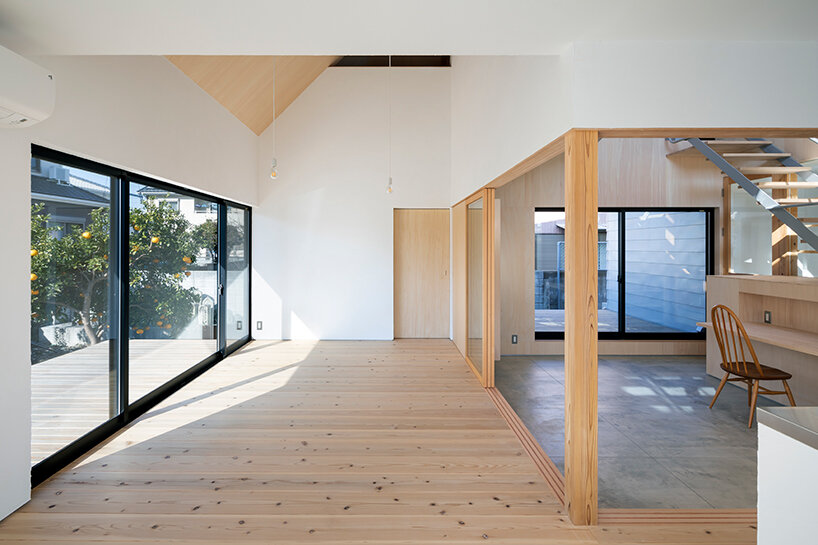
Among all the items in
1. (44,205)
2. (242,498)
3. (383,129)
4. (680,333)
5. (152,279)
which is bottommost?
(242,498)

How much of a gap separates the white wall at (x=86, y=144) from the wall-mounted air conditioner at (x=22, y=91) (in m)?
0.26

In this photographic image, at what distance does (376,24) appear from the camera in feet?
6.38

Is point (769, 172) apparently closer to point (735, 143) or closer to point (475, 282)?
point (735, 143)

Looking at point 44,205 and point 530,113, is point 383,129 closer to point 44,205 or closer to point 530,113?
point 530,113

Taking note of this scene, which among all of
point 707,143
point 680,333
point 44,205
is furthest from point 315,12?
point 680,333

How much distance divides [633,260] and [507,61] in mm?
3747

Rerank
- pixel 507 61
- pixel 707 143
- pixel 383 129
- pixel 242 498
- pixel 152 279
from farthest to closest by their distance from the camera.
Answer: pixel 383 129
pixel 707 143
pixel 152 279
pixel 507 61
pixel 242 498

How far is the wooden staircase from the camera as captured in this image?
152 inches

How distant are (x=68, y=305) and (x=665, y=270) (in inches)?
258

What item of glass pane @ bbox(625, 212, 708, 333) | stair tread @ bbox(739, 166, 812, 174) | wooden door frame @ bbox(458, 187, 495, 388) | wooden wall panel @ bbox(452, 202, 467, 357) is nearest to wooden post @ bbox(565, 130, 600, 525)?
wooden door frame @ bbox(458, 187, 495, 388)

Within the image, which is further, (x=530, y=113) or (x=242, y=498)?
(x=530, y=113)

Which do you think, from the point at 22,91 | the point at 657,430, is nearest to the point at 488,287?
the point at 657,430

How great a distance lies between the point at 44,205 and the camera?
2.55 m

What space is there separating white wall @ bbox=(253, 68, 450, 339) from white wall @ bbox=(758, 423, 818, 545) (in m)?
5.69
